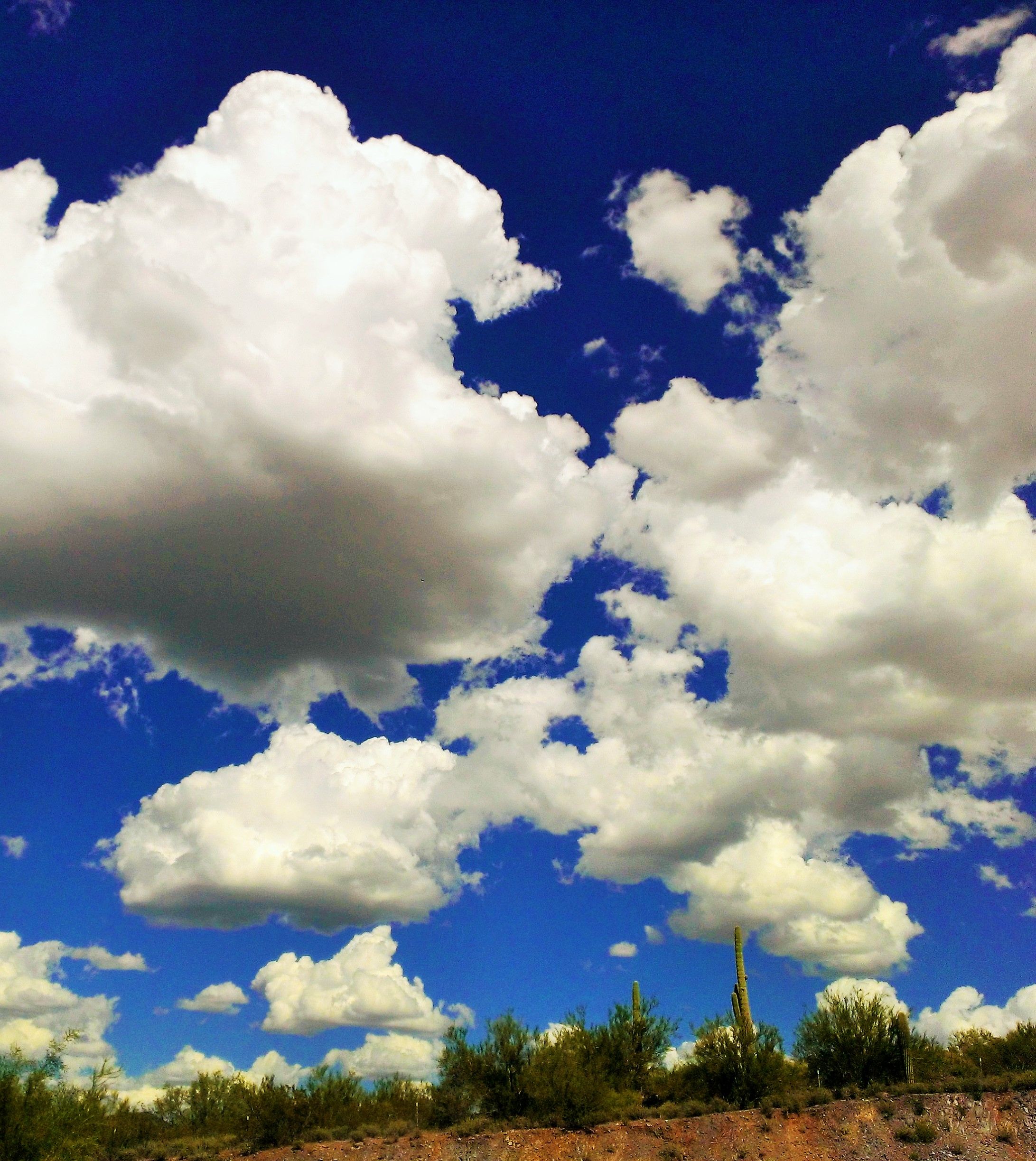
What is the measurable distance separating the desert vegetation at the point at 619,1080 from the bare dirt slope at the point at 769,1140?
3.14 feet

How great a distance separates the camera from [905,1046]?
146ft

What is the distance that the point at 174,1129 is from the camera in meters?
57.5

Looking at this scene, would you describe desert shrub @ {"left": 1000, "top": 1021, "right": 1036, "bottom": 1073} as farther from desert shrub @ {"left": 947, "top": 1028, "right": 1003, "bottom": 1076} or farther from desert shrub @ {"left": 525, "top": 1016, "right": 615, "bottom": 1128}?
desert shrub @ {"left": 525, "top": 1016, "right": 615, "bottom": 1128}

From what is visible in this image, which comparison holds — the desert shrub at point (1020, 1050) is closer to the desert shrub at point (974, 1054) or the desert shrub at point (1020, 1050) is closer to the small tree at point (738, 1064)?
the desert shrub at point (974, 1054)

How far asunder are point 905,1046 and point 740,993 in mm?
8763

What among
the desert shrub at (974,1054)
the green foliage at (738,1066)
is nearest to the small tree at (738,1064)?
the green foliage at (738,1066)

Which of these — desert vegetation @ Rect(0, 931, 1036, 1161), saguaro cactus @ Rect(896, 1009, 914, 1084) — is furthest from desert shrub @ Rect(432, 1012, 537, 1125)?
saguaro cactus @ Rect(896, 1009, 914, 1084)

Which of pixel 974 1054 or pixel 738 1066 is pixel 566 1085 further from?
pixel 974 1054

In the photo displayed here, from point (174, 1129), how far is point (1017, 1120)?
4672cm

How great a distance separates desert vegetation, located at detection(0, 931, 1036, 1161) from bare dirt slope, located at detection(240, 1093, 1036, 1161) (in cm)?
96

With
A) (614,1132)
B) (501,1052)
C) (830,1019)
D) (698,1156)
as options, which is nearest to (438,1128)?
(501,1052)

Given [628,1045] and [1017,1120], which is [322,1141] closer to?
[628,1045]

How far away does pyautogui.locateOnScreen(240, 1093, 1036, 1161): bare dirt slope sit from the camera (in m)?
36.8

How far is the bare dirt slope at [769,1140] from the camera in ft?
121
